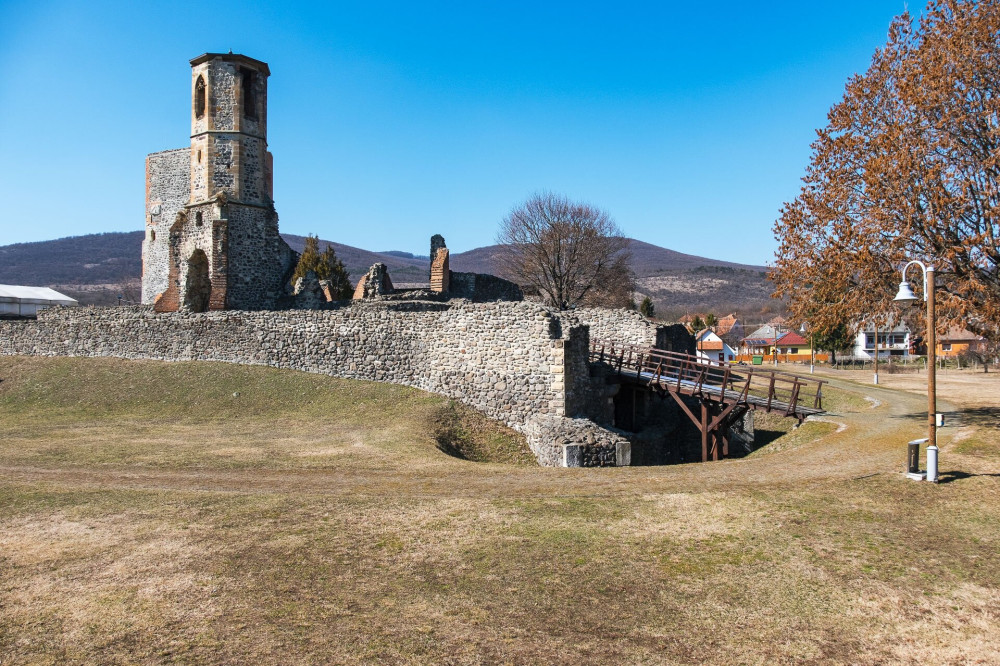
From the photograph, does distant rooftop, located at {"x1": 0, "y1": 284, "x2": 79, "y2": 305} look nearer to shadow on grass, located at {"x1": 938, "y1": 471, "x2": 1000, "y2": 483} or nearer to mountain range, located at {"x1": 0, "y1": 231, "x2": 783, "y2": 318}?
mountain range, located at {"x1": 0, "y1": 231, "x2": 783, "y2": 318}

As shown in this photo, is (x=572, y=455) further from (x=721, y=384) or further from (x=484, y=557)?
(x=484, y=557)

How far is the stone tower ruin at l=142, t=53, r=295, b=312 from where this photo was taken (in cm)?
2908

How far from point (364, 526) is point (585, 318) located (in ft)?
71.4

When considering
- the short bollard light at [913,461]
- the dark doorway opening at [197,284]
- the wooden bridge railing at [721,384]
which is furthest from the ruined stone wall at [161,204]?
the short bollard light at [913,461]

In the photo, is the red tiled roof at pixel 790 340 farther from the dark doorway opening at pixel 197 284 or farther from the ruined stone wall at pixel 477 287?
the dark doorway opening at pixel 197 284

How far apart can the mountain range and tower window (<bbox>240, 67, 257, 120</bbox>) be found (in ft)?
294

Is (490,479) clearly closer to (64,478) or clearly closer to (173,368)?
(64,478)

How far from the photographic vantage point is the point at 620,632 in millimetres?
6578

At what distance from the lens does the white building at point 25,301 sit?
57.0 meters

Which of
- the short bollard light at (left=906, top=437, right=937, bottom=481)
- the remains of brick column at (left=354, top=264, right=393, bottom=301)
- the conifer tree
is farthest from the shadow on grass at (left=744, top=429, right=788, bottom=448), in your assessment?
the conifer tree

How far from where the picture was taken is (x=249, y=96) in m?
30.9

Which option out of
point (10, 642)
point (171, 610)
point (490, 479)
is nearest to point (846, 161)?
point (490, 479)

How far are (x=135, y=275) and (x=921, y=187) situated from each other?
14227cm

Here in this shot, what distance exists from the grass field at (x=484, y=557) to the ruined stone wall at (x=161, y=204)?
66.6ft
